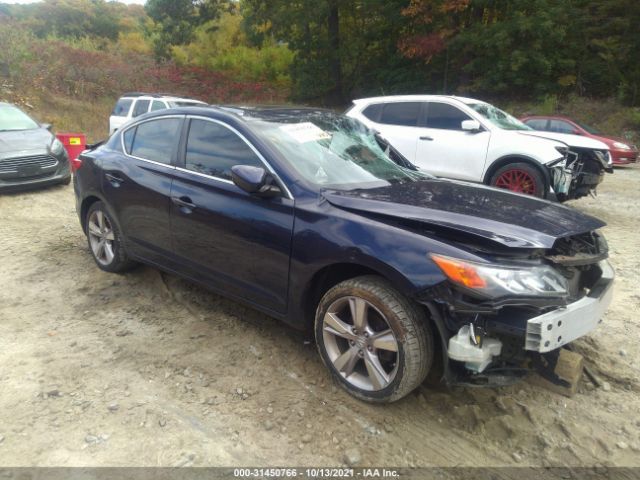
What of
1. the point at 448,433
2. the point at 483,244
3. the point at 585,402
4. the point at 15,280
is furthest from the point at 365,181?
the point at 15,280

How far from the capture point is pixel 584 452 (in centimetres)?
262

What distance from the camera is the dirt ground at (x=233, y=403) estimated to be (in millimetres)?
2580

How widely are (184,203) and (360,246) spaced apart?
160cm

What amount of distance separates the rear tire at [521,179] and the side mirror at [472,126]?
0.75m

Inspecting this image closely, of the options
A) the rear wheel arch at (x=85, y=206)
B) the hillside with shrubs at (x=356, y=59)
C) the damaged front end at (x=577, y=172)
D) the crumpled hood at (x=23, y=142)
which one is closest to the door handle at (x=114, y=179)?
the rear wheel arch at (x=85, y=206)

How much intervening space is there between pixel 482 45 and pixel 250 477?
75.6 ft

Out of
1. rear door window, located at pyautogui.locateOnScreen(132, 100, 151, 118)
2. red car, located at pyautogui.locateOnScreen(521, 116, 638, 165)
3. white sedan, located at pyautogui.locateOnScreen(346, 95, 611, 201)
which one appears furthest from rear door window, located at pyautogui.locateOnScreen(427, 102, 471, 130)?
rear door window, located at pyautogui.locateOnScreen(132, 100, 151, 118)

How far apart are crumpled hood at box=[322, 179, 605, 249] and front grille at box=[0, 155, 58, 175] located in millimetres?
7090

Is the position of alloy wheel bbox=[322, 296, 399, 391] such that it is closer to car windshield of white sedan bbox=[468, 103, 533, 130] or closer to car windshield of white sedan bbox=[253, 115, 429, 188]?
car windshield of white sedan bbox=[253, 115, 429, 188]

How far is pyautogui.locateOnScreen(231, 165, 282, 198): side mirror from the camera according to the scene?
3113mm

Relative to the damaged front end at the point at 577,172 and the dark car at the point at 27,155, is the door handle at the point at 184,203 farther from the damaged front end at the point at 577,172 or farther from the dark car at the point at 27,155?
the dark car at the point at 27,155

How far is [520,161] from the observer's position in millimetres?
7387

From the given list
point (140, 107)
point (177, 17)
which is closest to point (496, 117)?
point (140, 107)

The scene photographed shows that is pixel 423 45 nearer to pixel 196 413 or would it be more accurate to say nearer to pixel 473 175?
pixel 473 175
